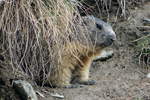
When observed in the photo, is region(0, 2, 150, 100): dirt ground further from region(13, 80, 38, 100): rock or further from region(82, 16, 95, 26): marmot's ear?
region(82, 16, 95, 26): marmot's ear

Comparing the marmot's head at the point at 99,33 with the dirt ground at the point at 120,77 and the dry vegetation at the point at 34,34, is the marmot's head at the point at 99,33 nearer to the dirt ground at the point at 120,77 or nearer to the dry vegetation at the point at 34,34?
the dry vegetation at the point at 34,34

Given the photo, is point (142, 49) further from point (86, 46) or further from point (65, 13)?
point (65, 13)

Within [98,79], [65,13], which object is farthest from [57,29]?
[98,79]

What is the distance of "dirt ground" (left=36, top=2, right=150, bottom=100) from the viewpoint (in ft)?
18.9

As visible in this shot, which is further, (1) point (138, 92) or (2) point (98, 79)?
(2) point (98, 79)

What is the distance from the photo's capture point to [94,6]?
746cm

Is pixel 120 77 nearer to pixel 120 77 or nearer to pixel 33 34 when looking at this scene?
pixel 120 77

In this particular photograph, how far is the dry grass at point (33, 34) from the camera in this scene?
5516 mm

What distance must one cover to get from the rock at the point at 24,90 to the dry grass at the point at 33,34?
219mm

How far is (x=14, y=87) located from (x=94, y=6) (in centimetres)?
266

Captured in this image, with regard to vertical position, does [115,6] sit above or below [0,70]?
above

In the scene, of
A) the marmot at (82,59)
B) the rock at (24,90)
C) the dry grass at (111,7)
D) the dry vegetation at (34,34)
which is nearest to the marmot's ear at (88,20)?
the marmot at (82,59)

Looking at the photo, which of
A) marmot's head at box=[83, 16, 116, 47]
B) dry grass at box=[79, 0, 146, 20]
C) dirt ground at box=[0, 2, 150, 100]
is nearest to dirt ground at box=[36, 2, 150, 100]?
dirt ground at box=[0, 2, 150, 100]

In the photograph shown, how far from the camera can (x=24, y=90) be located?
5.30m
